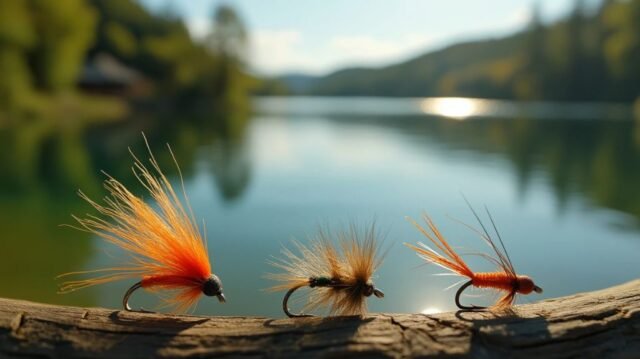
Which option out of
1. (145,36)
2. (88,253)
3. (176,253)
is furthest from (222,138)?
(145,36)

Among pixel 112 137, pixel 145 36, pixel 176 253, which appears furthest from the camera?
pixel 145 36

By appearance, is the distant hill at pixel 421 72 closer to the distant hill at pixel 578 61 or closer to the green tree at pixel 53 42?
the distant hill at pixel 578 61

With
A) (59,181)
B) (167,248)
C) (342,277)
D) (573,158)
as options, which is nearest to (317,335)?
(342,277)

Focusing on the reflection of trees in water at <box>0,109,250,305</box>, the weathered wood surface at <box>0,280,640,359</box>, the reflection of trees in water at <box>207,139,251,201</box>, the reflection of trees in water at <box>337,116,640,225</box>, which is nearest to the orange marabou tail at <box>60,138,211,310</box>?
the weathered wood surface at <box>0,280,640,359</box>

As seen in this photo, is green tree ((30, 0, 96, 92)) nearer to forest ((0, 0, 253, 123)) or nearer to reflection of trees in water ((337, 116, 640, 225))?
forest ((0, 0, 253, 123))

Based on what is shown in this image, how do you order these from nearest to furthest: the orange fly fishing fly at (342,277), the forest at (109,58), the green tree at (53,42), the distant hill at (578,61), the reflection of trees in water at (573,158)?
the orange fly fishing fly at (342,277)
the reflection of trees in water at (573,158)
the forest at (109,58)
the green tree at (53,42)
the distant hill at (578,61)

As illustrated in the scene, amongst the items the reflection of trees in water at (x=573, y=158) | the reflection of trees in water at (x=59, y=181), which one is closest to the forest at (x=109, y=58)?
the reflection of trees in water at (x=59, y=181)

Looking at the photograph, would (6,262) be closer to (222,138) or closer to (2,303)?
(2,303)
